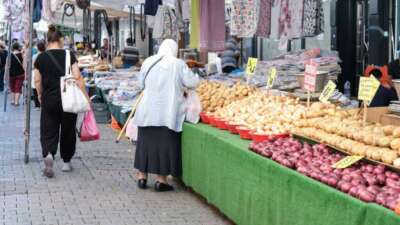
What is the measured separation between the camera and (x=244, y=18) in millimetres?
11258

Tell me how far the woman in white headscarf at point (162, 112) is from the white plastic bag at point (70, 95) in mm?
909

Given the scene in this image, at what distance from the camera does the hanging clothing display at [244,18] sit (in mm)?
11086

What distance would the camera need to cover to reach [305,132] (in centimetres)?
608

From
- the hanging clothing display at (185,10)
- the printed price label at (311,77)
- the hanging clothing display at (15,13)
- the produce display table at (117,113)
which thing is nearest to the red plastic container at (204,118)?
the printed price label at (311,77)

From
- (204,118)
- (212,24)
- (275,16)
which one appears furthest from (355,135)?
(212,24)

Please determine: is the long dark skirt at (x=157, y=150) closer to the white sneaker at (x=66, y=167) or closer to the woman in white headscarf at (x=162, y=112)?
the woman in white headscarf at (x=162, y=112)

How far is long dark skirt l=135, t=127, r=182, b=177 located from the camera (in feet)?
25.4

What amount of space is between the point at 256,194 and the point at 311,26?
4503 mm

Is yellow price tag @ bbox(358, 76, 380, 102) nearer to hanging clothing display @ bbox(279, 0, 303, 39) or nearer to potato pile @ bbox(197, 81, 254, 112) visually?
potato pile @ bbox(197, 81, 254, 112)

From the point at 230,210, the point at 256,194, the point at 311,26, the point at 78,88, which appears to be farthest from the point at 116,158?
the point at 256,194

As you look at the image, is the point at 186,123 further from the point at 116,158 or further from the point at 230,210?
the point at 116,158

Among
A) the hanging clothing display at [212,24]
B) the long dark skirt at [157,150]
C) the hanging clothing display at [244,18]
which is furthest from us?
the hanging clothing display at [212,24]

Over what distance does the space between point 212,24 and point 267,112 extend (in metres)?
4.34

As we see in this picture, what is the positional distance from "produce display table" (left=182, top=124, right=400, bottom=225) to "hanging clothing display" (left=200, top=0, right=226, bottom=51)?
3.85 m
